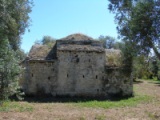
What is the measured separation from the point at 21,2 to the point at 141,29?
7347 mm

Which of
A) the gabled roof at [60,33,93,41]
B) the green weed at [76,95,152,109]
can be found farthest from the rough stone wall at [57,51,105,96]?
the green weed at [76,95,152,109]

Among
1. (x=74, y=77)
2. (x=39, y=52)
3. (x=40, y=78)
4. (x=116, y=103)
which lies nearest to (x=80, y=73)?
(x=74, y=77)

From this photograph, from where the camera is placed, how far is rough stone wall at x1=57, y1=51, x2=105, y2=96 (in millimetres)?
28562

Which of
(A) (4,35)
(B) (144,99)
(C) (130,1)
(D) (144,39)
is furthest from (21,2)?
(B) (144,99)

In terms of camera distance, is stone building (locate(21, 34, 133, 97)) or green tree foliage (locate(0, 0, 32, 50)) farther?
stone building (locate(21, 34, 133, 97))

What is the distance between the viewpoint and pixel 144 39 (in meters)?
17.3

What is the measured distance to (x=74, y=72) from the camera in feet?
94.5

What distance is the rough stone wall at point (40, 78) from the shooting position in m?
28.4

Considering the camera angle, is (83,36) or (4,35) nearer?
(4,35)

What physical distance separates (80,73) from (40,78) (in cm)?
424

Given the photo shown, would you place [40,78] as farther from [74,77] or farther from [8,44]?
[8,44]

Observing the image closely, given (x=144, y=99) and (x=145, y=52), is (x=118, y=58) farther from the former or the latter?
(x=145, y=52)

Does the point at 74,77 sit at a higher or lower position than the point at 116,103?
higher

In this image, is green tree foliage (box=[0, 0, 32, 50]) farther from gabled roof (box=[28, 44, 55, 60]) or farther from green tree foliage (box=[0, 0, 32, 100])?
gabled roof (box=[28, 44, 55, 60])
